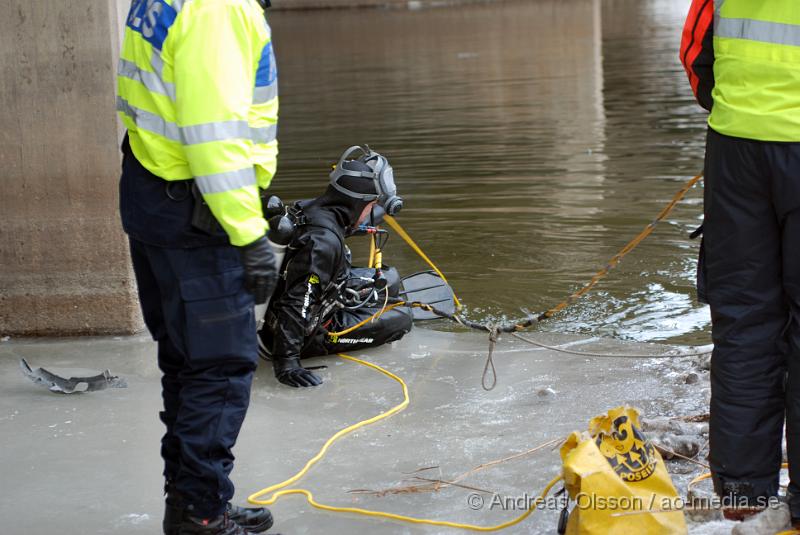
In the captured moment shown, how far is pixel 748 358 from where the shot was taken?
3139mm

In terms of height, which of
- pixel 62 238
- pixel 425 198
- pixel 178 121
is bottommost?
pixel 425 198

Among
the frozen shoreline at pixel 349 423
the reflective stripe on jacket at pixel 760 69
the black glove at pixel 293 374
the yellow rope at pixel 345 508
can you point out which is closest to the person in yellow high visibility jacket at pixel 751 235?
the reflective stripe on jacket at pixel 760 69

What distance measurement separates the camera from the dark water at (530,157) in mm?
6672

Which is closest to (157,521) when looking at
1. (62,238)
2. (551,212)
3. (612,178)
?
(62,238)

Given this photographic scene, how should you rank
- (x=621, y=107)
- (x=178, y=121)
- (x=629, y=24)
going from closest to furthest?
1. (x=178, y=121)
2. (x=621, y=107)
3. (x=629, y=24)

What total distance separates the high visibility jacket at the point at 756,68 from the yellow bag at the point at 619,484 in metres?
0.88

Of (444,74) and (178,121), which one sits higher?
(178,121)

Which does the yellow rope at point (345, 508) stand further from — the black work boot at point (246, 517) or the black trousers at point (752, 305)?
the black trousers at point (752, 305)

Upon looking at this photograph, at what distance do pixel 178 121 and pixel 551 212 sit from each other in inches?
241

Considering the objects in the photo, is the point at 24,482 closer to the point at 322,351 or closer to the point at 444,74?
the point at 322,351

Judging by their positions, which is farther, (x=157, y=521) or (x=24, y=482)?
(x=24, y=482)

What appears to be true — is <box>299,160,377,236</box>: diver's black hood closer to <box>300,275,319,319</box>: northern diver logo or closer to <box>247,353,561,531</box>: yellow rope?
<box>300,275,319,319</box>: northern diver logo

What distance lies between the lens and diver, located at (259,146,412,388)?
189 inches

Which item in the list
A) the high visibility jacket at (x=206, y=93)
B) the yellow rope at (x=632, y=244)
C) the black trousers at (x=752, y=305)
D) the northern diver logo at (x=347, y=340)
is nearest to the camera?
the high visibility jacket at (x=206, y=93)
